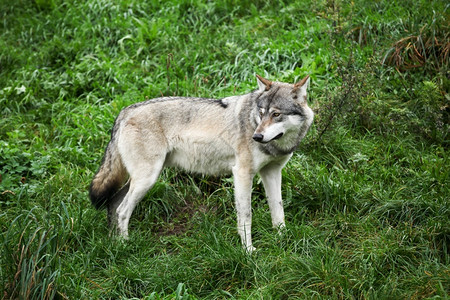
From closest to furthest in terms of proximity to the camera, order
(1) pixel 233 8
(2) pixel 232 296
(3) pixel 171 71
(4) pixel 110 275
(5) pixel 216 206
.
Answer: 1. (2) pixel 232 296
2. (4) pixel 110 275
3. (5) pixel 216 206
4. (3) pixel 171 71
5. (1) pixel 233 8

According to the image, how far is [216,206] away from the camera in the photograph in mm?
5531

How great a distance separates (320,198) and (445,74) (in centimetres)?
267

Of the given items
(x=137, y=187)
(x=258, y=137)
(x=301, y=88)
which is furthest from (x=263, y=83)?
(x=137, y=187)

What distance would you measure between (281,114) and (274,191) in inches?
33.1

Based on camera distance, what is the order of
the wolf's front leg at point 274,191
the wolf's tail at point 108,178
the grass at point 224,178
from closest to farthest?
the grass at point 224,178
the wolf's front leg at point 274,191
the wolf's tail at point 108,178

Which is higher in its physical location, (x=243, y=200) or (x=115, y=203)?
(x=243, y=200)

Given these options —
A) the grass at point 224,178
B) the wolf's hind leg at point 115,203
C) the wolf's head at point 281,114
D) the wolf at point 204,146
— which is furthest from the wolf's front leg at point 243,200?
the wolf's hind leg at point 115,203

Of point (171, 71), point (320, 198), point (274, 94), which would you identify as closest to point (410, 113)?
A: point (320, 198)

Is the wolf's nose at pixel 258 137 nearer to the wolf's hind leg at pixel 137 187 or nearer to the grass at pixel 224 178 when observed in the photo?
the grass at pixel 224 178

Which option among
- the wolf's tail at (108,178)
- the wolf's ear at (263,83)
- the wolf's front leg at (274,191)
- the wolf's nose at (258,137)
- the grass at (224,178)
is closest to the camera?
the grass at (224,178)

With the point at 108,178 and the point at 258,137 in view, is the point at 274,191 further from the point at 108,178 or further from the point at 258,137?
the point at 108,178

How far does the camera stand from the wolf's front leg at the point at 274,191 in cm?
501

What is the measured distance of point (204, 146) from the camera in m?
5.17

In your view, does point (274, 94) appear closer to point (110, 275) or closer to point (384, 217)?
point (384, 217)
